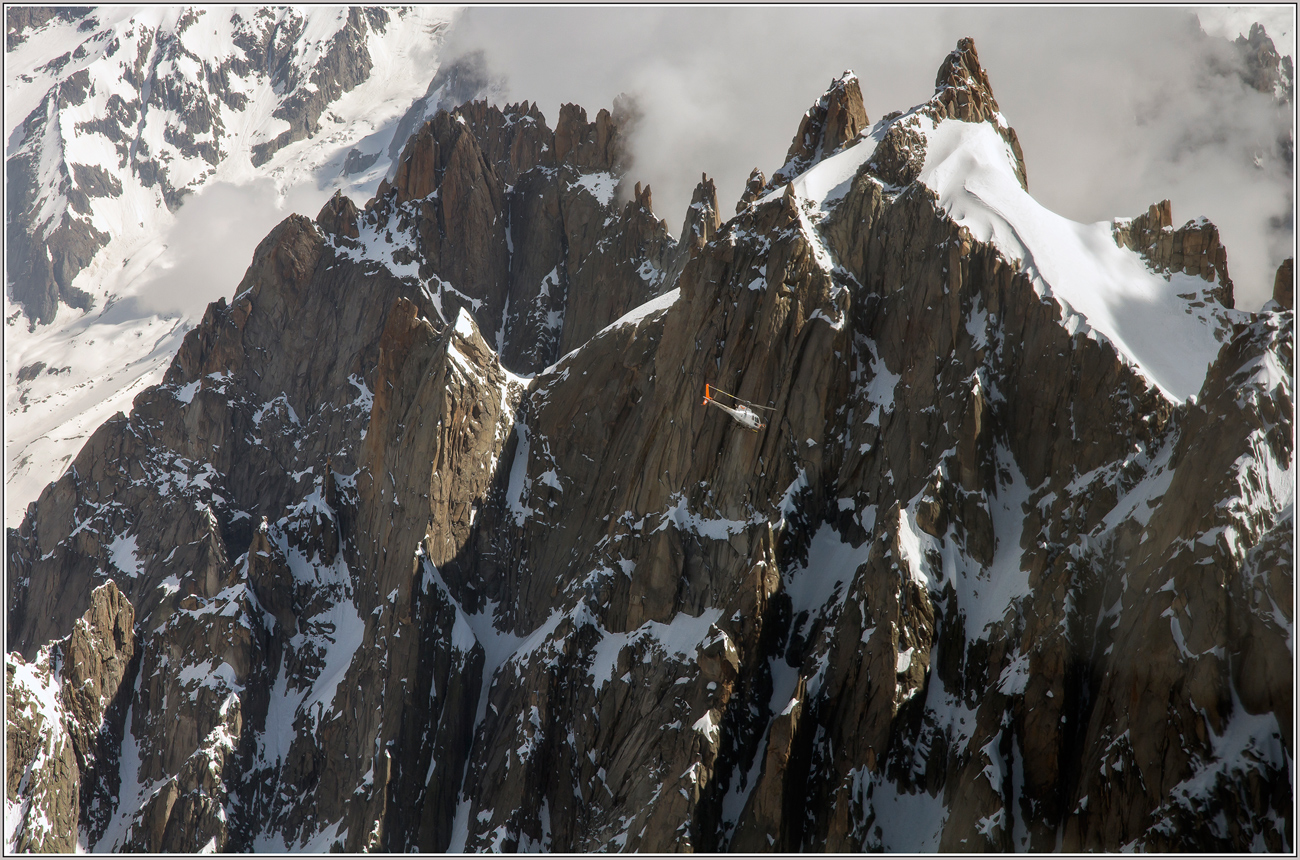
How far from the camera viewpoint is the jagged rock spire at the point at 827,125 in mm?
121250

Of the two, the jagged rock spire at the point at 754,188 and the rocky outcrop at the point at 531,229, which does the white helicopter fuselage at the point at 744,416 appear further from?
the rocky outcrop at the point at 531,229

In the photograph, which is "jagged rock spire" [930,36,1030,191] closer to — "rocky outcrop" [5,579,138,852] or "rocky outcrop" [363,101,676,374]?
"rocky outcrop" [363,101,676,374]

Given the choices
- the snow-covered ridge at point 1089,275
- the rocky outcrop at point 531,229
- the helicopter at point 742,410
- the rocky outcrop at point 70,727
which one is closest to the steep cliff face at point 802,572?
the snow-covered ridge at point 1089,275

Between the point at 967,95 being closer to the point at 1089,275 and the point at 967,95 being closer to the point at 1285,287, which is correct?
the point at 1089,275

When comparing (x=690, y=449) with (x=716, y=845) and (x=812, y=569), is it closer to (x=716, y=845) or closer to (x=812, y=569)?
(x=812, y=569)

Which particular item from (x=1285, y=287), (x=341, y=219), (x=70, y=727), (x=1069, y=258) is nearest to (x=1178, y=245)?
(x=1069, y=258)

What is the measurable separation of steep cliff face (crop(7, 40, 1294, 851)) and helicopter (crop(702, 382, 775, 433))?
157 centimetres

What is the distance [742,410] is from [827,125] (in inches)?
1775

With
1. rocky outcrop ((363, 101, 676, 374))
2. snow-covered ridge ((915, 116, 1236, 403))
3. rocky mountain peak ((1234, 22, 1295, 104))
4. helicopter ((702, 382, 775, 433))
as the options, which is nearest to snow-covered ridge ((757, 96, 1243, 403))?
snow-covered ridge ((915, 116, 1236, 403))

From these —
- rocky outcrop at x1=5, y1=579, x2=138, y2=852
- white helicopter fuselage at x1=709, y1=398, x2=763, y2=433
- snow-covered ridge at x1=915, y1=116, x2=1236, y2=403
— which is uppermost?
snow-covered ridge at x1=915, y1=116, x2=1236, y2=403

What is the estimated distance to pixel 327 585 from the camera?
134 metres

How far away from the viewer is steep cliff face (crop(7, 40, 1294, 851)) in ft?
224

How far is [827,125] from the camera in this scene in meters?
122

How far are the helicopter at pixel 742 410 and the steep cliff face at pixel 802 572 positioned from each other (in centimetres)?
157
